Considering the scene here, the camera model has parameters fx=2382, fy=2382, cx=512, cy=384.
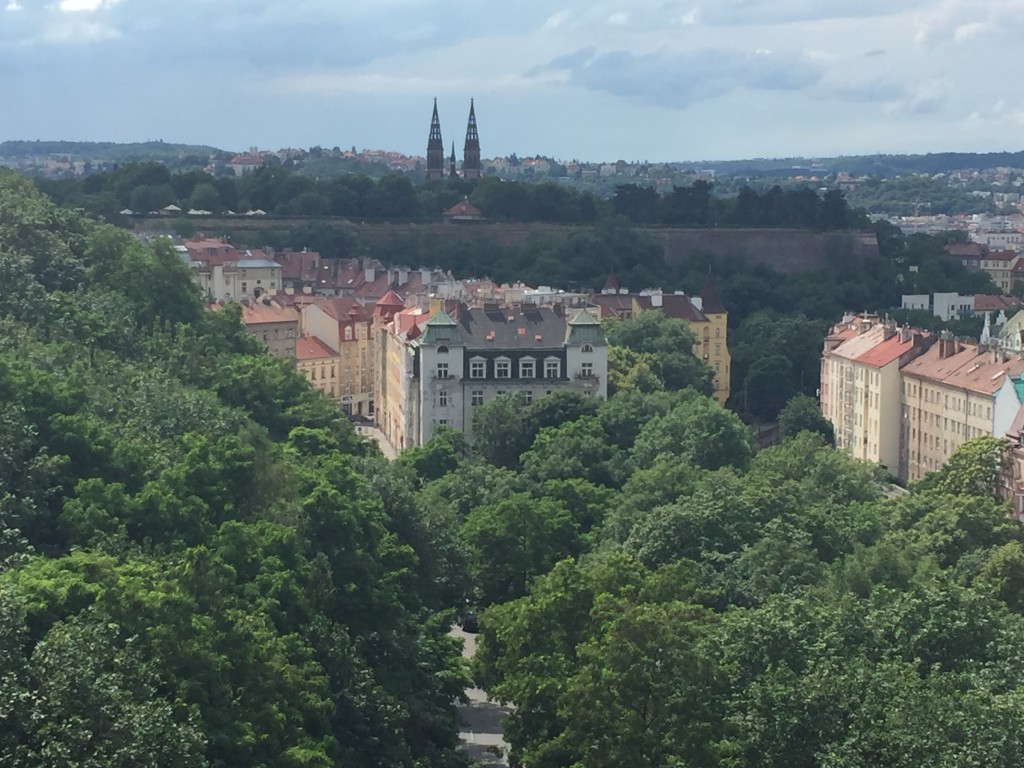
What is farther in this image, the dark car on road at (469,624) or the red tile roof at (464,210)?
the red tile roof at (464,210)


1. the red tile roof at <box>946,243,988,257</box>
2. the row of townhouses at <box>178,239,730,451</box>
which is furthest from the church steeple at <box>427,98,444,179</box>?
the row of townhouses at <box>178,239,730,451</box>

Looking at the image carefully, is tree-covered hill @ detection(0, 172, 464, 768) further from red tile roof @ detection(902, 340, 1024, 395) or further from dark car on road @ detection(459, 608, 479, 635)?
red tile roof @ detection(902, 340, 1024, 395)

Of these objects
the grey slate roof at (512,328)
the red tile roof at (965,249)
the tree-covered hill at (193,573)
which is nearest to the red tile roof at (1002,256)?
the red tile roof at (965,249)

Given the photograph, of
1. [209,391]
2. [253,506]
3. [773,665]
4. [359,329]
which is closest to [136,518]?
[253,506]

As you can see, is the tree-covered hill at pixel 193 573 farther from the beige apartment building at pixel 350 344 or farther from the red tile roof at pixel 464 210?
the red tile roof at pixel 464 210

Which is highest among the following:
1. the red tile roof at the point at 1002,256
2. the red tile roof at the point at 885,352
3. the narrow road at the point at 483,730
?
the red tile roof at the point at 885,352

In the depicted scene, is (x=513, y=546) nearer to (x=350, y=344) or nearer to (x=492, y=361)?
(x=492, y=361)

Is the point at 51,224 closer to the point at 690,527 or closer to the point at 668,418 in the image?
the point at 668,418
